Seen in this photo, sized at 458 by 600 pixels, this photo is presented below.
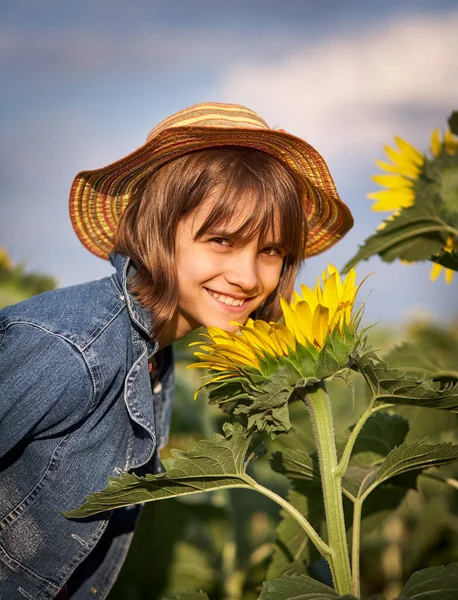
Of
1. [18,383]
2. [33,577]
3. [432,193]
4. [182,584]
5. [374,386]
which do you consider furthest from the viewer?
[182,584]

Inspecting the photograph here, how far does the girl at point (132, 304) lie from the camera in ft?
3.72

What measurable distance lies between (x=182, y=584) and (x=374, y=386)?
3.68 feet

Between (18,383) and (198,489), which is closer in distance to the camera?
(198,489)

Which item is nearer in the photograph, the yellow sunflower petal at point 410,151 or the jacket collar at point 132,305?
the jacket collar at point 132,305

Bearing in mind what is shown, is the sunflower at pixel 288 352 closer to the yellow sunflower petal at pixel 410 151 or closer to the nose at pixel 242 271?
the nose at pixel 242 271

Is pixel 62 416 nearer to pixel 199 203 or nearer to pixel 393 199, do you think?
pixel 199 203

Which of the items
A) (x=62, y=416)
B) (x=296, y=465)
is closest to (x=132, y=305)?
(x=62, y=416)

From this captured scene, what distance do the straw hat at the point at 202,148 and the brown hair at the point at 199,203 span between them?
0.08 ft

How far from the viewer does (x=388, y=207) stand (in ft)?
5.31

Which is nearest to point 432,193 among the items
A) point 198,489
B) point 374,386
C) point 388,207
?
point 388,207

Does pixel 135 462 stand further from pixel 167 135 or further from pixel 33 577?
pixel 167 135

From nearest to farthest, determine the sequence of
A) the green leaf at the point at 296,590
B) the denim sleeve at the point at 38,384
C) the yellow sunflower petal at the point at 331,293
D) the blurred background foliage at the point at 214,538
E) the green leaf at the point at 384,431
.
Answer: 1. the green leaf at the point at 296,590
2. the yellow sunflower petal at the point at 331,293
3. the denim sleeve at the point at 38,384
4. the green leaf at the point at 384,431
5. the blurred background foliage at the point at 214,538

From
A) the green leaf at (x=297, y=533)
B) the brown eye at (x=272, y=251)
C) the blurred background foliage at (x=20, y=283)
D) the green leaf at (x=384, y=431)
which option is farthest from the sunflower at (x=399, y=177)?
the blurred background foliage at (x=20, y=283)

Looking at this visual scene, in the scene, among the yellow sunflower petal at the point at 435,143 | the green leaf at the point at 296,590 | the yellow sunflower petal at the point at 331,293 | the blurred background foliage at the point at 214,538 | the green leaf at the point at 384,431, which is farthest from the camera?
the blurred background foliage at the point at 214,538
